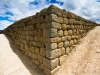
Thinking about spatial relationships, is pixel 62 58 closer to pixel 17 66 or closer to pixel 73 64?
pixel 73 64

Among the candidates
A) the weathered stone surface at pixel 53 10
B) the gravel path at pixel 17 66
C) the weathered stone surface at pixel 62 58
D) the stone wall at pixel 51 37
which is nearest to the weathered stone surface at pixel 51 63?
the stone wall at pixel 51 37

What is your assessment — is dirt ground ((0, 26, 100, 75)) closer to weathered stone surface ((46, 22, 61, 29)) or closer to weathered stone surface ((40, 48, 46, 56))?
weathered stone surface ((40, 48, 46, 56))

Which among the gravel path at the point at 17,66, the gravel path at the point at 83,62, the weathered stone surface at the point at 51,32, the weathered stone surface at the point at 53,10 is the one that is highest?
the weathered stone surface at the point at 53,10

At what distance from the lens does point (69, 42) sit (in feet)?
15.3

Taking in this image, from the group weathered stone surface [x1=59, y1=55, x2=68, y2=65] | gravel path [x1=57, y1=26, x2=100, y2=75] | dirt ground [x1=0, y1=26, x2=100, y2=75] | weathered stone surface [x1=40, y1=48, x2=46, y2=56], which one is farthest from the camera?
weathered stone surface [x1=59, y1=55, x2=68, y2=65]

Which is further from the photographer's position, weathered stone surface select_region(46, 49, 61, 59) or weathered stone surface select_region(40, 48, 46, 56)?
weathered stone surface select_region(40, 48, 46, 56)

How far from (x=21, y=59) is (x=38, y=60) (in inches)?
55.9

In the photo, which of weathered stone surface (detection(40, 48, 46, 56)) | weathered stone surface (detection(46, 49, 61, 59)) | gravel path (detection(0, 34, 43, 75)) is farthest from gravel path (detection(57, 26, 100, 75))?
gravel path (detection(0, 34, 43, 75))

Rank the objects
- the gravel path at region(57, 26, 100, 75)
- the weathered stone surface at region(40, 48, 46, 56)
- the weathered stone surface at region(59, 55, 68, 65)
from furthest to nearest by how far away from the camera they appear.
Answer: the weathered stone surface at region(59, 55, 68, 65) → the weathered stone surface at region(40, 48, 46, 56) → the gravel path at region(57, 26, 100, 75)

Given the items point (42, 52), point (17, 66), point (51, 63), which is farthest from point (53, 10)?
point (17, 66)

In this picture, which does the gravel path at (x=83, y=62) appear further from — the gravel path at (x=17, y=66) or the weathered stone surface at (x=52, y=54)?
the gravel path at (x=17, y=66)

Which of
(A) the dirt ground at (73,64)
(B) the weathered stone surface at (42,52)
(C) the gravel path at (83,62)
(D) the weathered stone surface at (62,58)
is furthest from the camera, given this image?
(D) the weathered stone surface at (62,58)

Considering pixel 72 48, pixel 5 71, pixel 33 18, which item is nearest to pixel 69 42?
pixel 72 48

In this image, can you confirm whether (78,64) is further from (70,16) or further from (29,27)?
(29,27)
